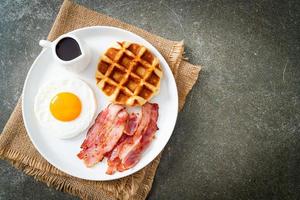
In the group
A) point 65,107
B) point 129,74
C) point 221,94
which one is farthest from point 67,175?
point 221,94

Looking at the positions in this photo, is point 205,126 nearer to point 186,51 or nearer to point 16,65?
point 186,51

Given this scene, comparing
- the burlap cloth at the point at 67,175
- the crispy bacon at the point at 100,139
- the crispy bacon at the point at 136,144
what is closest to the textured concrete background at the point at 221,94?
the burlap cloth at the point at 67,175

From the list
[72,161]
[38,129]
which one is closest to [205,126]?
[72,161]

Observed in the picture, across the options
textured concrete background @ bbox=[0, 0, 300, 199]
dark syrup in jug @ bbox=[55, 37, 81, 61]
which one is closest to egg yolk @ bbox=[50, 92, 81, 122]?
dark syrup in jug @ bbox=[55, 37, 81, 61]

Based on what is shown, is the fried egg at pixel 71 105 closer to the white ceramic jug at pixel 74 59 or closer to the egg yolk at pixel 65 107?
the egg yolk at pixel 65 107

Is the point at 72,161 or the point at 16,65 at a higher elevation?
the point at 16,65

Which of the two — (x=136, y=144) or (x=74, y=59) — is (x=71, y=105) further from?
(x=136, y=144)
